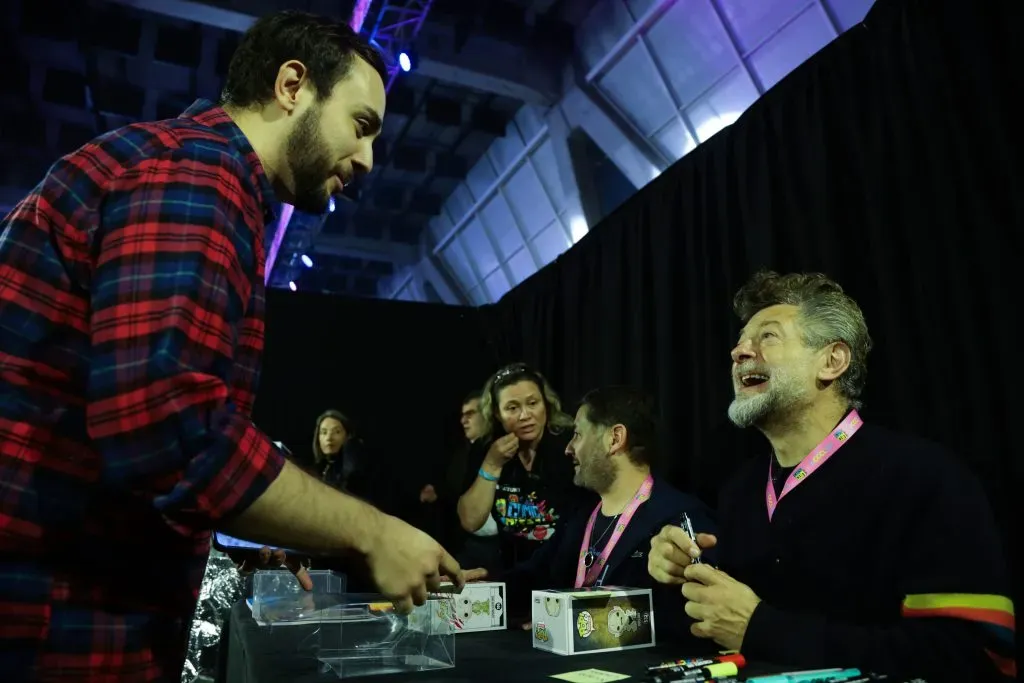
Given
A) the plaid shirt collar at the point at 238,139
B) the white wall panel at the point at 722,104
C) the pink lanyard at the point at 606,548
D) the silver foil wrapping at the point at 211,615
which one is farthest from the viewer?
the white wall panel at the point at 722,104

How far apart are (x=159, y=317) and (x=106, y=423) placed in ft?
0.39

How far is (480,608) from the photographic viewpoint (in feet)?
5.81

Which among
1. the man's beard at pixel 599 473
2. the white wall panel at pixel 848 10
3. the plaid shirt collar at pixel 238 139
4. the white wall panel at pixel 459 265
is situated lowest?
the man's beard at pixel 599 473

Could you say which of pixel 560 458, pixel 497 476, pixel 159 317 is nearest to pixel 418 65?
pixel 560 458

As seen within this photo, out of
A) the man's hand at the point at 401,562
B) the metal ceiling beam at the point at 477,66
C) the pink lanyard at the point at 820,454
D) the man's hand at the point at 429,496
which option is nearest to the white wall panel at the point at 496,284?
the metal ceiling beam at the point at 477,66

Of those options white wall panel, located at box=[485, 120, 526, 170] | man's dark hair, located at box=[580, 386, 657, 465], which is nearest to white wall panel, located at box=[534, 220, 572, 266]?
white wall panel, located at box=[485, 120, 526, 170]

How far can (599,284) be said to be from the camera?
4.43 metres

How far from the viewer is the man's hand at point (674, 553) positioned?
4.96 ft

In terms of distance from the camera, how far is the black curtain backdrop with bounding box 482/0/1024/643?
184cm

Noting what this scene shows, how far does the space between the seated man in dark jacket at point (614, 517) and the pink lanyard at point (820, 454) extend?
0.30 meters

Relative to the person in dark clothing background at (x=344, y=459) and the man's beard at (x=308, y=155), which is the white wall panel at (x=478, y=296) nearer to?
the person in dark clothing background at (x=344, y=459)

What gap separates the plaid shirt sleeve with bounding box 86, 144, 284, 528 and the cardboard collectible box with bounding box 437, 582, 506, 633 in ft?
3.58

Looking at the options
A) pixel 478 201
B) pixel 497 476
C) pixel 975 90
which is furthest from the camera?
pixel 478 201

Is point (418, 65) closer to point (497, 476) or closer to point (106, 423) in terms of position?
point (497, 476)
